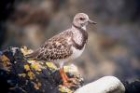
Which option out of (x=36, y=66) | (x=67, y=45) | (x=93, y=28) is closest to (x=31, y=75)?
(x=36, y=66)

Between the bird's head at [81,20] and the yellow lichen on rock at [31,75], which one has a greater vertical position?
the bird's head at [81,20]

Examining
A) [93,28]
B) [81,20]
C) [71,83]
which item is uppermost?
[93,28]

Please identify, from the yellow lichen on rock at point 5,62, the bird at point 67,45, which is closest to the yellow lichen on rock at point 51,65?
the bird at point 67,45

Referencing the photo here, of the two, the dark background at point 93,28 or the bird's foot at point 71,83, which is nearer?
the bird's foot at point 71,83

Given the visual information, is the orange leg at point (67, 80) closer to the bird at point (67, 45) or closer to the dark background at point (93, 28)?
the bird at point (67, 45)

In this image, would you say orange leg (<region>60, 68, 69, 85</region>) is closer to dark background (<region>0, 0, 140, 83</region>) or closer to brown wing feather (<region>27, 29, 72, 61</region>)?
brown wing feather (<region>27, 29, 72, 61</region>)

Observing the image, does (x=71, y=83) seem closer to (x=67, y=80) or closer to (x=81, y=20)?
(x=67, y=80)

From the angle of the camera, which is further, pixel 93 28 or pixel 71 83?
pixel 93 28

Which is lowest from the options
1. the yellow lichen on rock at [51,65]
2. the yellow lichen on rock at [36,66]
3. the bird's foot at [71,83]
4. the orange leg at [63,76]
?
the bird's foot at [71,83]
